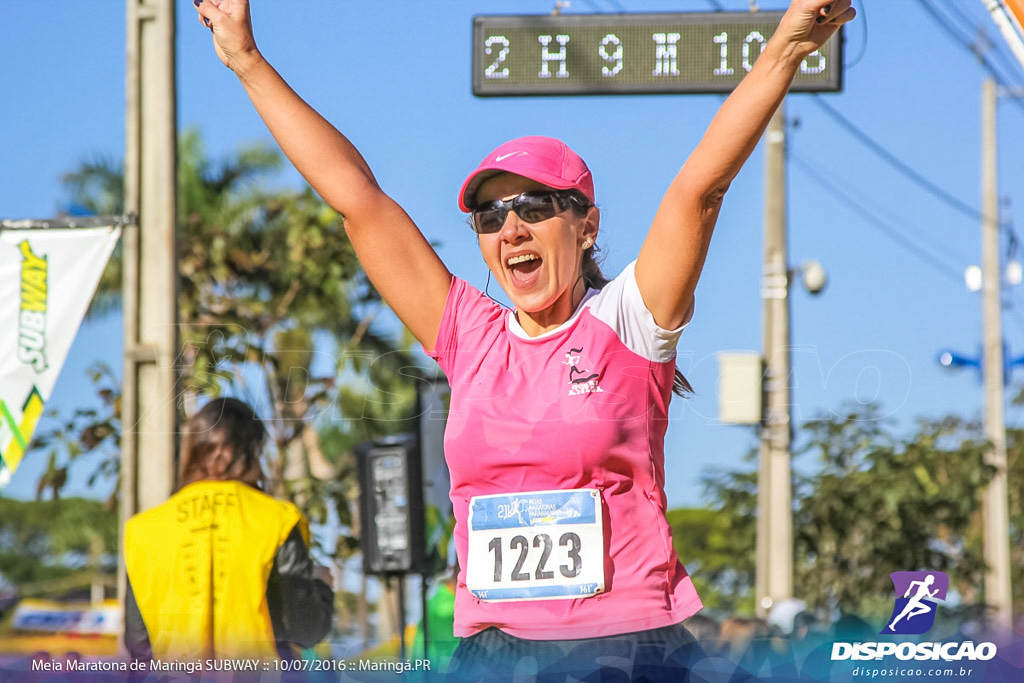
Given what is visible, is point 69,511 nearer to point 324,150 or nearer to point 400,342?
point 400,342

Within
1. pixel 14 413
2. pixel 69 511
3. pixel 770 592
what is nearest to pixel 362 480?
pixel 14 413

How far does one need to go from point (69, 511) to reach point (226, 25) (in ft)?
65.3

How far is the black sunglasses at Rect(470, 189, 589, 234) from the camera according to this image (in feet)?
8.58

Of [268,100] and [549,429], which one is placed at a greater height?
[268,100]

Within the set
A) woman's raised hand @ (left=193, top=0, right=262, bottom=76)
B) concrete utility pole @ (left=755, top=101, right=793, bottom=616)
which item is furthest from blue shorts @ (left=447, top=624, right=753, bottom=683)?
concrete utility pole @ (left=755, top=101, right=793, bottom=616)

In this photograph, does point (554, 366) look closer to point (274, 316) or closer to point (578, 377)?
point (578, 377)

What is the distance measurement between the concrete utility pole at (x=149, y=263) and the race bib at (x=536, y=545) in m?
2.77

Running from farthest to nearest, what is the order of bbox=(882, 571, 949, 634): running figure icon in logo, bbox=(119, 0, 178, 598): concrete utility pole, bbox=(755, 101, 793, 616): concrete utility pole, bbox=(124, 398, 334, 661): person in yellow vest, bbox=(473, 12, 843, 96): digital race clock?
bbox=(755, 101, 793, 616): concrete utility pole < bbox=(119, 0, 178, 598): concrete utility pole < bbox=(473, 12, 843, 96): digital race clock < bbox=(124, 398, 334, 661): person in yellow vest < bbox=(882, 571, 949, 634): running figure icon in logo

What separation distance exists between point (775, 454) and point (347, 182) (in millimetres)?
8154

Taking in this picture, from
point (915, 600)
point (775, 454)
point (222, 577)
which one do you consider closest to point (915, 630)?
point (915, 600)

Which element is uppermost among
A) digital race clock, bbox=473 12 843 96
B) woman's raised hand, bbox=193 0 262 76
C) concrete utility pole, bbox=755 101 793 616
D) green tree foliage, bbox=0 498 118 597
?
digital race clock, bbox=473 12 843 96

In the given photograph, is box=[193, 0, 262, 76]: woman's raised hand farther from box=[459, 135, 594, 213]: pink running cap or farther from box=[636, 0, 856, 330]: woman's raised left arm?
box=[636, 0, 856, 330]: woman's raised left arm

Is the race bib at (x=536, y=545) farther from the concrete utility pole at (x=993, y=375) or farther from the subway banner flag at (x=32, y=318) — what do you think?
the concrete utility pole at (x=993, y=375)

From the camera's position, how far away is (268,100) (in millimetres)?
2631
